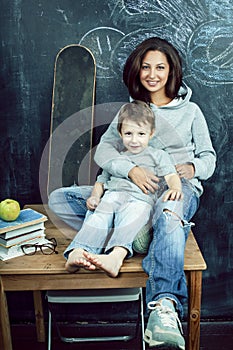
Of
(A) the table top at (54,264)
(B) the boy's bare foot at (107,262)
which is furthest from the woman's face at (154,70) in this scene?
(B) the boy's bare foot at (107,262)

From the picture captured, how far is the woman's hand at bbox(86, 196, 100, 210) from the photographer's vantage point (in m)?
2.64

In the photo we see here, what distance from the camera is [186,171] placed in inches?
107

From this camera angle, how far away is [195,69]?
294 cm

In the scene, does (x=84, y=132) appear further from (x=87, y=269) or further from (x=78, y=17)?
(x=87, y=269)

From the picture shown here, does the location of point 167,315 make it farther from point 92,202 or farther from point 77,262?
point 92,202

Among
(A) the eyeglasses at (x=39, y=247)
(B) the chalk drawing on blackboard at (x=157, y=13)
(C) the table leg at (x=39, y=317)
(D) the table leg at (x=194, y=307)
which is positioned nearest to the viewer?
(D) the table leg at (x=194, y=307)

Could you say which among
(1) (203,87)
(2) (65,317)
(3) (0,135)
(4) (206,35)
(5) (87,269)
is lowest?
(2) (65,317)

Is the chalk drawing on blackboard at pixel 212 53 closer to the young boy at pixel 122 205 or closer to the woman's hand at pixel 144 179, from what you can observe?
the young boy at pixel 122 205

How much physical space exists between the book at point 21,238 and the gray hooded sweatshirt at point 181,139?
48 cm

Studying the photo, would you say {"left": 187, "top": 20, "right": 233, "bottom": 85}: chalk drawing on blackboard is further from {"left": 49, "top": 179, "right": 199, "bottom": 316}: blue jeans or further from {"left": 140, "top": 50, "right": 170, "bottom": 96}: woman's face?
{"left": 49, "top": 179, "right": 199, "bottom": 316}: blue jeans

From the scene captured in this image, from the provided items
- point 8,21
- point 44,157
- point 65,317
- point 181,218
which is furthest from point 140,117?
point 65,317

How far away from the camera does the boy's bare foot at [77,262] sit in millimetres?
2281

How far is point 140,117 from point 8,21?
931mm

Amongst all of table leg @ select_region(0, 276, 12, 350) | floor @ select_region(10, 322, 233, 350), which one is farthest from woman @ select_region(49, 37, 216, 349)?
floor @ select_region(10, 322, 233, 350)
